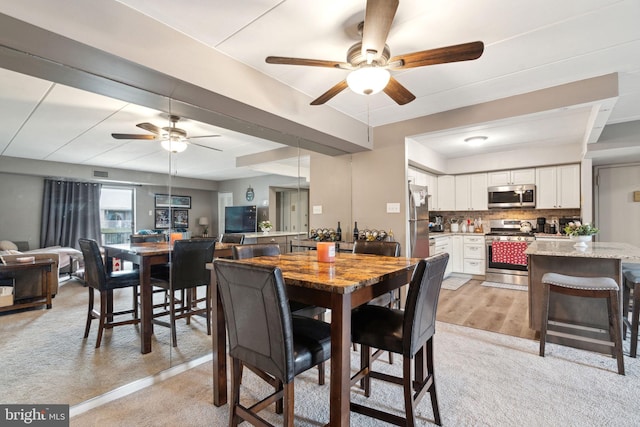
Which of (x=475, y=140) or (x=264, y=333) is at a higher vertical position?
(x=475, y=140)

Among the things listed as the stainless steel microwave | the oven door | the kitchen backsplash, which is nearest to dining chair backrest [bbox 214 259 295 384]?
the oven door

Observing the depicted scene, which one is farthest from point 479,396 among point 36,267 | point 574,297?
point 36,267

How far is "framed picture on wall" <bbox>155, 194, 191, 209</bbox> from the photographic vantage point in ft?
8.29

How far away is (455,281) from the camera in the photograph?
5.30 meters

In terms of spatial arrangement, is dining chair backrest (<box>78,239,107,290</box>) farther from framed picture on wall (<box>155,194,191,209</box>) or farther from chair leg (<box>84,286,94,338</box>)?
framed picture on wall (<box>155,194,191,209</box>)

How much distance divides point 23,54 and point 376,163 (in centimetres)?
344

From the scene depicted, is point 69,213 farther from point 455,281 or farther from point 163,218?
point 455,281

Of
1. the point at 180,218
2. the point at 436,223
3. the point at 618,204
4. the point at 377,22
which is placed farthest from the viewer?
the point at 436,223

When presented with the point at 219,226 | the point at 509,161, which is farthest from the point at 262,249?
the point at 509,161

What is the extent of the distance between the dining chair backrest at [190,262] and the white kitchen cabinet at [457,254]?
4.57 metres

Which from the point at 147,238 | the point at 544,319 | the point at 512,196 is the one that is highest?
the point at 512,196

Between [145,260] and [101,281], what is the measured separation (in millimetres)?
387

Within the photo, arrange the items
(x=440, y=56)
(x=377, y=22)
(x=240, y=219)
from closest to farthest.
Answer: (x=377, y=22)
(x=440, y=56)
(x=240, y=219)

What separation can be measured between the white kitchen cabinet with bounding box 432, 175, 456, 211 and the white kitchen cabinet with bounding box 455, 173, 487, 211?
0.24 ft
